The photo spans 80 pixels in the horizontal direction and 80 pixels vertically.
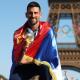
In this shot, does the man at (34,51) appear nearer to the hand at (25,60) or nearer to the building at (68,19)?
the hand at (25,60)

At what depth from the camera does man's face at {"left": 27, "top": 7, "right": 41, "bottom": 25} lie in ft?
12.1

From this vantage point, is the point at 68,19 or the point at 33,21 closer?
the point at 33,21

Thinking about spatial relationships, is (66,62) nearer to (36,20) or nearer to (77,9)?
(77,9)

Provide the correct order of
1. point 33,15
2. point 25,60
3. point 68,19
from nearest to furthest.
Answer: point 25,60 < point 33,15 < point 68,19

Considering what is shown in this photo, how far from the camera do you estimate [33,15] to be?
367 centimetres

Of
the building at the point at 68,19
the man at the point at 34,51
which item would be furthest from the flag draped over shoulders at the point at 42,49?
the building at the point at 68,19

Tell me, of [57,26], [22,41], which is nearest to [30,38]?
[22,41]

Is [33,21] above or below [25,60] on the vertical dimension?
above

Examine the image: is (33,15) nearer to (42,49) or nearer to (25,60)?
(42,49)

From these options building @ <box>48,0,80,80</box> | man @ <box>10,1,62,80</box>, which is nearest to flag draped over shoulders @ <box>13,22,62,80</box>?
man @ <box>10,1,62,80</box>

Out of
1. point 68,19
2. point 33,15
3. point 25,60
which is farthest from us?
point 68,19

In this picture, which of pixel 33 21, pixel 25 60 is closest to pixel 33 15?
pixel 33 21

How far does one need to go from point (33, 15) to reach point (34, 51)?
0.33 metres

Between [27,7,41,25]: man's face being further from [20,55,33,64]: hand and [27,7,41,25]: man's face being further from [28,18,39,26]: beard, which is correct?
[20,55,33,64]: hand
